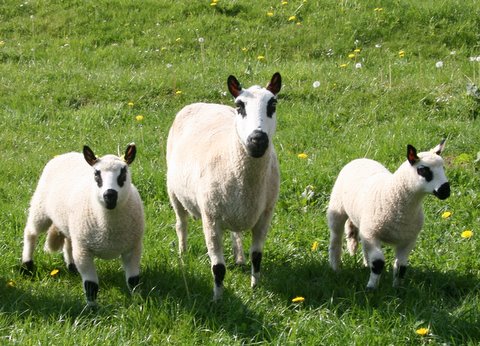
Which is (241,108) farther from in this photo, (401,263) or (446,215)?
(446,215)

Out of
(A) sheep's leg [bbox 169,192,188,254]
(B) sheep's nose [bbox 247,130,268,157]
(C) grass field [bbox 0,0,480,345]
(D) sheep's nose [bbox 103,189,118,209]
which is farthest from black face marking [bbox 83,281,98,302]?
(B) sheep's nose [bbox 247,130,268,157]

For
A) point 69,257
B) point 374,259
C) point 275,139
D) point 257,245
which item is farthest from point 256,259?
point 275,139

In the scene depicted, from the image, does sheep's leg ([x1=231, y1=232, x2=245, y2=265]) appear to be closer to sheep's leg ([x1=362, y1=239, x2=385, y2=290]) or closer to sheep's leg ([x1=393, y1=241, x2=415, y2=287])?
sheep's leg ([x1=362, y1=239, x2=385, y2=290])

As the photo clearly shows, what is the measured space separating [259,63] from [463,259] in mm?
6556

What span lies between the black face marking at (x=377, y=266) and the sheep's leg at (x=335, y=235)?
0.59 meters

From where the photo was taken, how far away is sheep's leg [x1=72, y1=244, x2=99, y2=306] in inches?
236

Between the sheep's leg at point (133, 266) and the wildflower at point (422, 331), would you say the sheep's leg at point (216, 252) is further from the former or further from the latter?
the wildflower at point (422, 331)

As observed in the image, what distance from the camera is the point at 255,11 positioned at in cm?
1419

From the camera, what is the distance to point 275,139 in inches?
368

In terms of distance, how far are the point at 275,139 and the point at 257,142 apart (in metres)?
3.88

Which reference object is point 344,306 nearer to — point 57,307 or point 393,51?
point 57,307

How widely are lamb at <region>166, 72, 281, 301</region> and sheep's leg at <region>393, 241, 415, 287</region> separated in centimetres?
110

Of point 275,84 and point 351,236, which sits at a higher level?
point 275,84

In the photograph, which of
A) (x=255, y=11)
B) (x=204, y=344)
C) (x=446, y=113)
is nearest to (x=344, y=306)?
(x=204, y=344)
